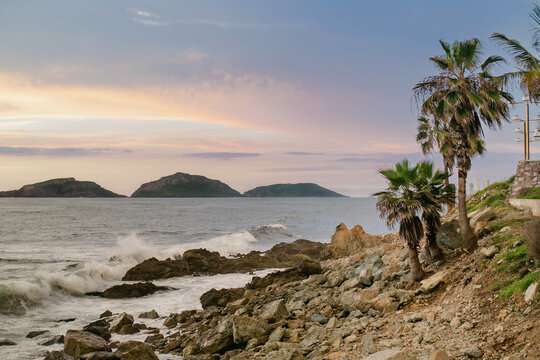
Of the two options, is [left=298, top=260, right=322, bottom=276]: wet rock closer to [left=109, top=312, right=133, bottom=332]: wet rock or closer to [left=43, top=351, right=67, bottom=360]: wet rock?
[left=109, top=312, right=133, bottom=332]: wet rock

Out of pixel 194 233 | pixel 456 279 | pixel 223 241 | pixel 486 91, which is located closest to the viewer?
pixel 456 279

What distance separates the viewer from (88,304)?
2200 cm

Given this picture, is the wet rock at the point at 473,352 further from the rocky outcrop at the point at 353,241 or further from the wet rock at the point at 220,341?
the rocky outcrop at the point at 353,241

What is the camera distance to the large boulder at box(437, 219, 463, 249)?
1503 centimetres

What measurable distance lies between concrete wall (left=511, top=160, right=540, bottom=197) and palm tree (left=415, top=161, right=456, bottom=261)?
10758mm

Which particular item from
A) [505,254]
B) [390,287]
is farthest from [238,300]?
[505,254]

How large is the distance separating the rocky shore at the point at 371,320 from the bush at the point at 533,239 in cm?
35

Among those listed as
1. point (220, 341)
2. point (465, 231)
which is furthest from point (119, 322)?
point (465, 231)

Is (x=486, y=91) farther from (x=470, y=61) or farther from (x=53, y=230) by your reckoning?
(x=53, y=230)

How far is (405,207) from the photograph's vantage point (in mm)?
13734

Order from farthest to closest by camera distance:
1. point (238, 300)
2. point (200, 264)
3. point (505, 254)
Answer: point (200, 264), point (238, 300), point (505, 254)

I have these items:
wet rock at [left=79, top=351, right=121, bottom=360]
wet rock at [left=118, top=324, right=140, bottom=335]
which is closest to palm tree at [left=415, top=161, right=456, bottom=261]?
wet rock at [left=79, top=351, right=121, bottom=360]

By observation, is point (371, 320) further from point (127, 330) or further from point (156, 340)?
point (127, 330)

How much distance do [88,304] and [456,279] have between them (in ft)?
62.0
